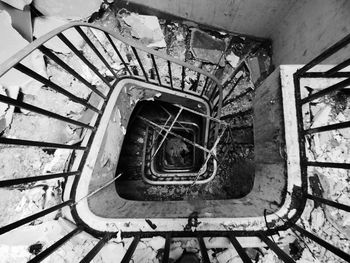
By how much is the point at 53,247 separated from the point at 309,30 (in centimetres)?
351

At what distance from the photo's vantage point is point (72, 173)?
1859 millimetres

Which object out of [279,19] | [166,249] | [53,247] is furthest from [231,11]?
[53,247]

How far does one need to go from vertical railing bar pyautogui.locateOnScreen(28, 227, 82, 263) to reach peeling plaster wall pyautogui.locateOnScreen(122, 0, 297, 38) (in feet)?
9.90

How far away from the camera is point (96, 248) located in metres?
1.54

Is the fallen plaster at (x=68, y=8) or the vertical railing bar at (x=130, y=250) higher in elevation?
the fallen plaster at (x=68, y=8)

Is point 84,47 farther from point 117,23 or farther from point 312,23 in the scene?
point 312,23

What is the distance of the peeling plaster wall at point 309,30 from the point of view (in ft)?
7.88

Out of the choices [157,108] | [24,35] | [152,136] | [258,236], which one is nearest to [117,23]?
[24,35]

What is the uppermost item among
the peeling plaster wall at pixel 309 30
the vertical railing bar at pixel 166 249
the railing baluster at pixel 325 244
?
the peeling plaster wall at pixel 309 30

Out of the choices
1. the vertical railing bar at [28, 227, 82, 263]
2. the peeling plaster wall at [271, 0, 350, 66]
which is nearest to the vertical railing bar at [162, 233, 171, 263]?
the vertical railing bar at [28, 227, 82, 263]

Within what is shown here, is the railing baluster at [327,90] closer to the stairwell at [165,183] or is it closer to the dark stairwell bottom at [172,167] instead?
the stairwell at [165,183]

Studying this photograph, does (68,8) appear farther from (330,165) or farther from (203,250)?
(330,165)

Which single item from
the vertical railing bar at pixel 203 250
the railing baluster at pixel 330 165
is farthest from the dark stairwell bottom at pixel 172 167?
the vertical railing bar at pixel 203 250

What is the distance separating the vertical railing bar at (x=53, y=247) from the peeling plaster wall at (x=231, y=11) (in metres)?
3.02
